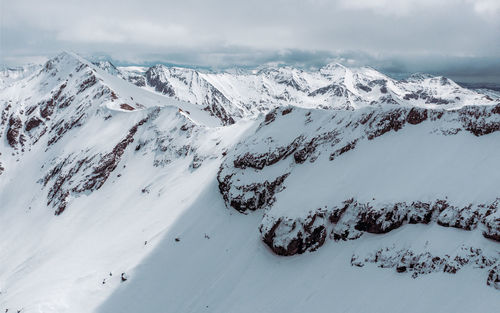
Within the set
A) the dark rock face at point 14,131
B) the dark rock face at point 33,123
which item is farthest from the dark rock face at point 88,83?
the dark rock face at point 14,131

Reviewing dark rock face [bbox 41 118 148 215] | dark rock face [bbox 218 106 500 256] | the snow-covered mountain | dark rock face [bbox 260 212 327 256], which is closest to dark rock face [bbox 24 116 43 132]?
dark rock face [bbox 41 118 148 215]

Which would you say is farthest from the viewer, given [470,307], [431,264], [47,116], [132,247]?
[47,116]

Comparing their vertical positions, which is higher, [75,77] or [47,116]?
[75,77]

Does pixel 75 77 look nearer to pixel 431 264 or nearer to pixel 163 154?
pixel 163 154

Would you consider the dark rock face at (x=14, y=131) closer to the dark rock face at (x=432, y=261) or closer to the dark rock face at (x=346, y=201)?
the dark rock face at (x=346, y=201)

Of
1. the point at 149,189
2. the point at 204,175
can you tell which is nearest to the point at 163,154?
the point at 149,189

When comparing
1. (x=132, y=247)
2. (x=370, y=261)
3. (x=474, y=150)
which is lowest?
(x=132, y=247)

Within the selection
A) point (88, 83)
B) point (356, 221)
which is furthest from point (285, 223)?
point (88, 83)

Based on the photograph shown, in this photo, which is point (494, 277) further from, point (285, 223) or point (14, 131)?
point (14, 131)
